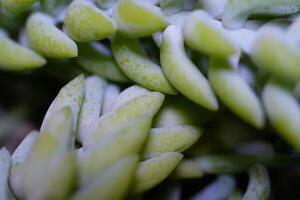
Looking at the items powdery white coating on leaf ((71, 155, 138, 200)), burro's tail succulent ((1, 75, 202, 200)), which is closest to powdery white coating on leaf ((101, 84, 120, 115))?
burro's tail succulent ((1, 75, 202, 200))

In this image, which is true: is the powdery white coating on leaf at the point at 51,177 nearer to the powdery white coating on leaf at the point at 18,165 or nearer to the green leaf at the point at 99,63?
the powdery white coating on leaf at the point at 18,165

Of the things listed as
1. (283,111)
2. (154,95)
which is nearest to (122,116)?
(154,95)

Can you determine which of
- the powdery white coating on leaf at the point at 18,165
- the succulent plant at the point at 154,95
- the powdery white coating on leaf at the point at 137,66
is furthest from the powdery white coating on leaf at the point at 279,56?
the powdery white coating on leaf at the point at 18,165

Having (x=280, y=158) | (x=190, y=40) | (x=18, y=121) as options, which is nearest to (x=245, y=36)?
(x=190, y=40)

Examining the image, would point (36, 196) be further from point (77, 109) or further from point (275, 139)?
point (275, 139)

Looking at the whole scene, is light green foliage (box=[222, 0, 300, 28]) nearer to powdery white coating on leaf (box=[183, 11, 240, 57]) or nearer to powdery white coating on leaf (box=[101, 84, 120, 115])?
powdery white coating on leaf (box=[183, 11, 240, 57])

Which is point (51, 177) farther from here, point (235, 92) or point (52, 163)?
point (235, 92)
